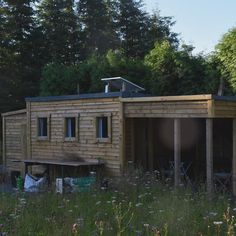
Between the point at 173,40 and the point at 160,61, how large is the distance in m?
16.1

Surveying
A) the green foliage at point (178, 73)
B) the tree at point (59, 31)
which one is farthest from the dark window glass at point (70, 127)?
the tree at point (59, 31)

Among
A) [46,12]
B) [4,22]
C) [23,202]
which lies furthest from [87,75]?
[23,202]

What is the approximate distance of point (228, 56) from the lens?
1952 cm

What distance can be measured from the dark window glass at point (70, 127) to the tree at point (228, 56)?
20.7 ft

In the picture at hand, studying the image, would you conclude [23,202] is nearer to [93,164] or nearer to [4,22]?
[93,164]

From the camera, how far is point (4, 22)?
31.3 meters

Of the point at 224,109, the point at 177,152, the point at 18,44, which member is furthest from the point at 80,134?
the point at 18,44

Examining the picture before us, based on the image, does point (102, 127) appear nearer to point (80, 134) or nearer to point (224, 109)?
point (80, 134)

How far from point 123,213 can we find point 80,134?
344 inches

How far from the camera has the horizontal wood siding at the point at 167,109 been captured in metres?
12.4

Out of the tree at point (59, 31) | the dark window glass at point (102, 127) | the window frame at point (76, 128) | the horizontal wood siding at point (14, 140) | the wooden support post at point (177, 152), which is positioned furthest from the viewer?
the tree at point (59, 31)

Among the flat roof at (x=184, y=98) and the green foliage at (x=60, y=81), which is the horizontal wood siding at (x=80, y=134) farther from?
the green foliage at (x=60, y=81)

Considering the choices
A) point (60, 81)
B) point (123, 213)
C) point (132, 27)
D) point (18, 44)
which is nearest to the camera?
point (123, 213)

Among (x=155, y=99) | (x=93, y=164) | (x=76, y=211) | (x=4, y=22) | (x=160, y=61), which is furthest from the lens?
(x=4, y=22)
